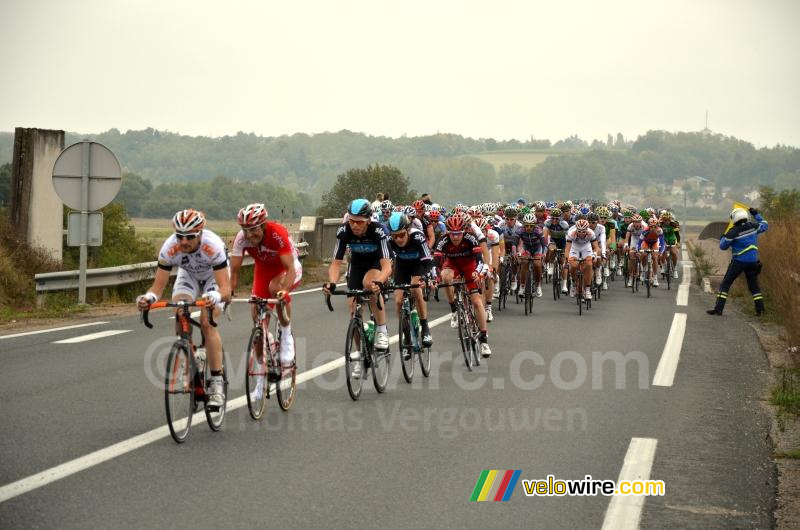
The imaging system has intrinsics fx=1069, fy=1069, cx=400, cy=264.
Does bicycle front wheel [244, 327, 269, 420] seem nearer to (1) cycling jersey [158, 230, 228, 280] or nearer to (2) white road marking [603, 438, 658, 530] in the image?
(1) cycling jersey [158, 230, 228, 280]

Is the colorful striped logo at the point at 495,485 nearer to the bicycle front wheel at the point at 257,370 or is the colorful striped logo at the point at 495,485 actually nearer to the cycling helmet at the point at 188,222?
the bicycle front wheel at the point at 257,370

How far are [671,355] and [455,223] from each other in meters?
3.45

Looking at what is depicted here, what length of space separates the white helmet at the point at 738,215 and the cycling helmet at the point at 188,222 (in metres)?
14.0

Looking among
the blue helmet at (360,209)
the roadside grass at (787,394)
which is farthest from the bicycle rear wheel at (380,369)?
the roadside grass at (787,394)

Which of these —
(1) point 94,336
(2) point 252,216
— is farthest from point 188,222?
(1) point 94,336

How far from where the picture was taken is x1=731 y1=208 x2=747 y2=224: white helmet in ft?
65.2

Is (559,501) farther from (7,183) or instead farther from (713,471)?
(7,183)

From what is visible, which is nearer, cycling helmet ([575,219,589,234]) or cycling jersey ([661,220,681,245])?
cycling helmet ([575,219,589,234])

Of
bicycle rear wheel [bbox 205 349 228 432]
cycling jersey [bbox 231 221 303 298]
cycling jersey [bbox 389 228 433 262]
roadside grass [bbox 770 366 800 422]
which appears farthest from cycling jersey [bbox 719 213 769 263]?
bicycle rear wheel [bbox 205 349 228 432]

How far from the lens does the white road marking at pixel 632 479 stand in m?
6.26

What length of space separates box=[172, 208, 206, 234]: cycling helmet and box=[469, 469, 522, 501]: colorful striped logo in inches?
113

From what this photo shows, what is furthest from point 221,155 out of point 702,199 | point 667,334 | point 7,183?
point 667,334

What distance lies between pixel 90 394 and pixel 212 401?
217 cm

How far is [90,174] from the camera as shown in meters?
17.9
